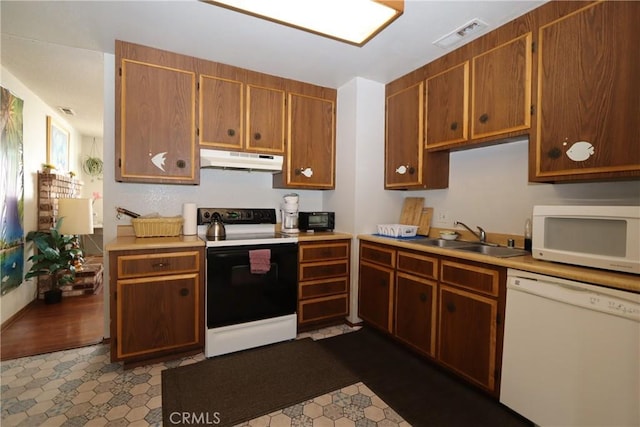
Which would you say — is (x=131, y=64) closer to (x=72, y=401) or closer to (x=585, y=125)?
(x=72, y=401)

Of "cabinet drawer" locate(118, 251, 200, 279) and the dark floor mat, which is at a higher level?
"cabinet drawer" locate(118, 251, 200, 279)

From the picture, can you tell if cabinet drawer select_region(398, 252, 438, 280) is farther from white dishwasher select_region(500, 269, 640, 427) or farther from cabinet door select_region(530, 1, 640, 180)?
cabinet door select_region(530, 1, 640, 180)

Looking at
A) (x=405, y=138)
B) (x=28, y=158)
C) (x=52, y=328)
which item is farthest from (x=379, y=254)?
(x=28, y=158)

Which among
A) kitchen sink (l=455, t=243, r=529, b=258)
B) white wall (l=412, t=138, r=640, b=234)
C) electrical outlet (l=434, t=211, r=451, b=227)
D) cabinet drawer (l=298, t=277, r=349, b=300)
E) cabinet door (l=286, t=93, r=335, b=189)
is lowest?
cabinet drawer (l=298, t=277, r=349, b=300)

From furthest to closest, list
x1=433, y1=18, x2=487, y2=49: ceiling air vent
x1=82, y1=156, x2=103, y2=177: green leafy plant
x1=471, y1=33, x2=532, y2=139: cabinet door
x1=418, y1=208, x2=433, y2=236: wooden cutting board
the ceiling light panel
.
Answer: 1. x1=82, y1=156, x2=103, y2=177: green leafy plant
2. x1=418, y1=208, x2=433, y2=236: wooden cutting board
3. x1=433, y1=18, x2=487, y2=49: ceiling air vent
4. x1=471, y1=33, x2=532, y2=139: cabinet door
5. the ceiling light panel

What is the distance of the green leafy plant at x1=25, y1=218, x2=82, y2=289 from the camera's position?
10.1 feet

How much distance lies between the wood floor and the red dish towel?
149 cm

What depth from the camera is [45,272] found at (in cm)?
314

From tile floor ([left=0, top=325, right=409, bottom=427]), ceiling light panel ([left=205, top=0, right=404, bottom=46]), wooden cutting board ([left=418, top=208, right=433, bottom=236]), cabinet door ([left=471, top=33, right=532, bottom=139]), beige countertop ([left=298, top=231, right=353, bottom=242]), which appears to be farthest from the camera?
wooden cutting board ([left=418, top=208, right=433, bottom=236])

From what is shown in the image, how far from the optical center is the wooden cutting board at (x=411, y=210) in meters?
2.94

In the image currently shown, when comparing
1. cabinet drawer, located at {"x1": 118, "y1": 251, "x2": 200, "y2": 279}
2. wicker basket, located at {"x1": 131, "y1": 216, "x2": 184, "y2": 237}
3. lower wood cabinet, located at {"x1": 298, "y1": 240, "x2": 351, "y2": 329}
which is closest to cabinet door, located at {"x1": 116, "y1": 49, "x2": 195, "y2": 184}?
wicker basket, located at {"x1": 131, "y1": 216, "x2": 184, "y2": 237}

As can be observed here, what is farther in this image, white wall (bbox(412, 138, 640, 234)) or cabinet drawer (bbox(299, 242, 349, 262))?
cabinet drawer (bbox(299, 242, 349, 262))

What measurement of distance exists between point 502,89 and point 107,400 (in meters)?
3.17

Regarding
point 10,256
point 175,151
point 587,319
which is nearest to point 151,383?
point 175,151
